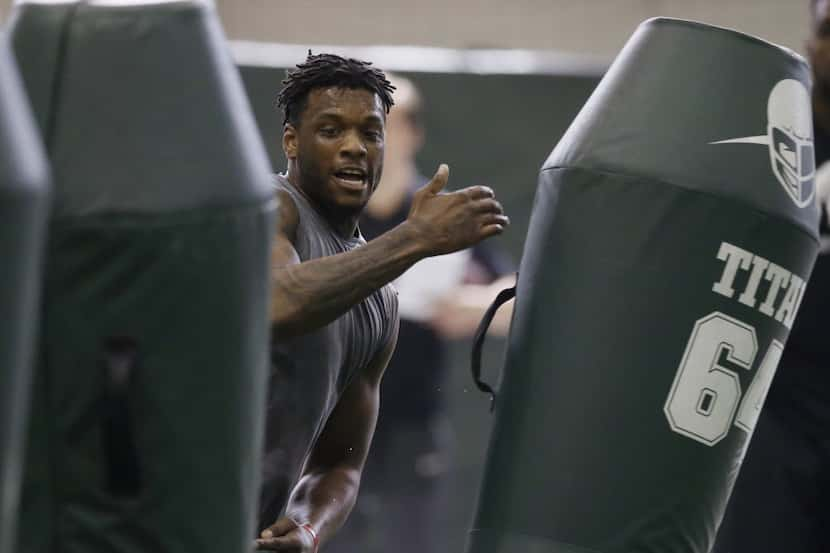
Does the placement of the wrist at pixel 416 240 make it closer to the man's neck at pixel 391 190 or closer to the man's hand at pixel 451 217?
the man's hand at pixel 451 217

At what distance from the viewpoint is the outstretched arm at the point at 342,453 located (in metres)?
3.60

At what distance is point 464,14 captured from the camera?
26.2ft

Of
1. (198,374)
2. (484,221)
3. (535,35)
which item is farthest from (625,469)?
(535,35)

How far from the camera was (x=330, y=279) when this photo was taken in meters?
3.08

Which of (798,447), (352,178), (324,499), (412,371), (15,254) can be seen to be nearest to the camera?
(15,254)

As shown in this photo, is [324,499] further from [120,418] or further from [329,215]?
[120,418]

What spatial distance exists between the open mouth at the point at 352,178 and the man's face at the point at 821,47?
1.22 m

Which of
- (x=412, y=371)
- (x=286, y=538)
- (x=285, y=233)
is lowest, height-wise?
(x=286, y=538)

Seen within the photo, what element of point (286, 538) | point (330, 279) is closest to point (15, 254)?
point (330, 279)

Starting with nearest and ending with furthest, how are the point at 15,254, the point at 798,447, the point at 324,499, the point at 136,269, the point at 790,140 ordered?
1. the point at 15,254
2. the point at 136,269
3. the point at 790,140
4. the point at 324,499
5. the point at 798,447

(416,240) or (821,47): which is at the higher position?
(821,47)

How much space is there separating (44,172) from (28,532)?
1.81 ft

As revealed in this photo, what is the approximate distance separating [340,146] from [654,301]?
2.20ft

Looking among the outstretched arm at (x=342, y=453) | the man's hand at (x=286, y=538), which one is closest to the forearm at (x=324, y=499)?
the outstretched arm at (x=342, y=453)
